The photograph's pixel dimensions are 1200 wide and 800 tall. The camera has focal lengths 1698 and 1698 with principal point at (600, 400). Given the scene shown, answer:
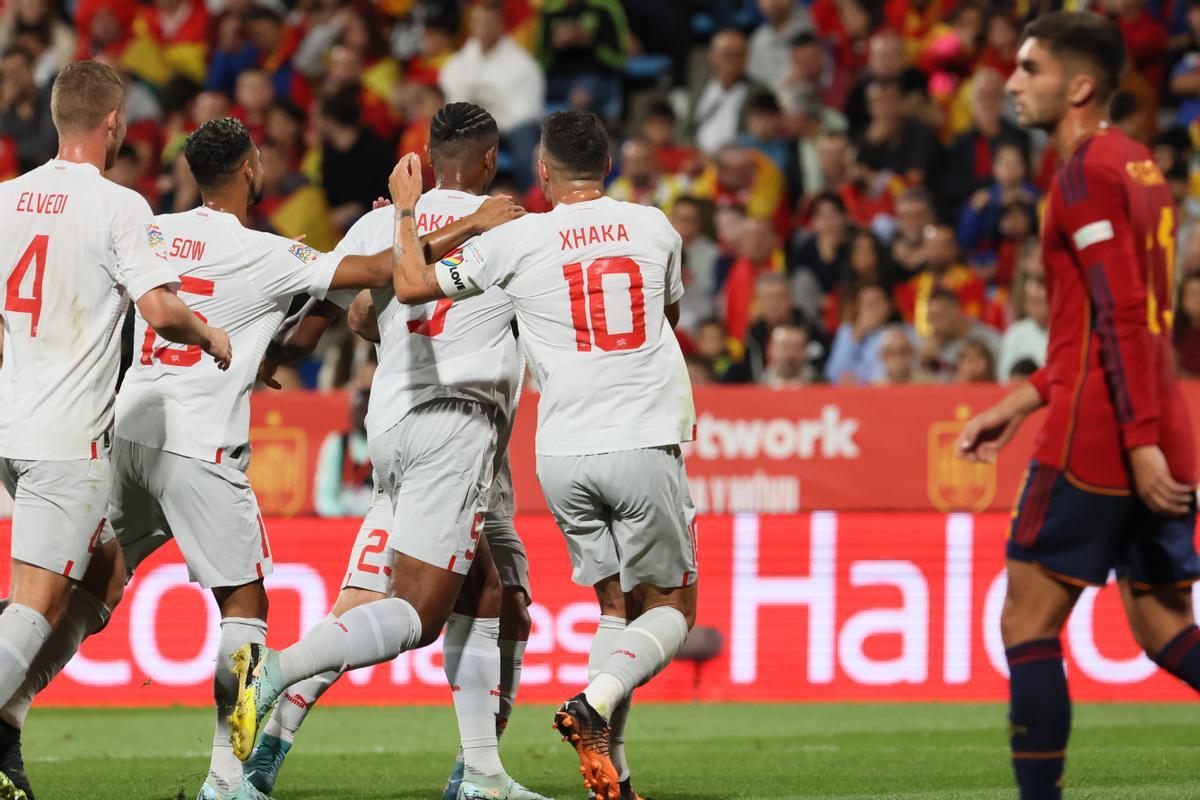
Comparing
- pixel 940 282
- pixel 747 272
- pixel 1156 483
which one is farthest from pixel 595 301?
pixel 747 272

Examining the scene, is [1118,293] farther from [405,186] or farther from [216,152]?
[216,152]

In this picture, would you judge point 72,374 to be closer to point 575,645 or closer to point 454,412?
point 454,412

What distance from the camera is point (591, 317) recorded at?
6.29 metres

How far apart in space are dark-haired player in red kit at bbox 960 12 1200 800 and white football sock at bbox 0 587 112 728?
11.9 feet

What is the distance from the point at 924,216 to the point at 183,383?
960cm

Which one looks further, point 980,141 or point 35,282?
point 980,141

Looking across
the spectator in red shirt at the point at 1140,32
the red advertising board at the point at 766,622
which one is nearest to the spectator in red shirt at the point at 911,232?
the spectator in red shirt at the point at 1140,32

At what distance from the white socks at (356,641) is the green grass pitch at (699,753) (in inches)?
48.7

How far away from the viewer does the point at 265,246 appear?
21.5 feet

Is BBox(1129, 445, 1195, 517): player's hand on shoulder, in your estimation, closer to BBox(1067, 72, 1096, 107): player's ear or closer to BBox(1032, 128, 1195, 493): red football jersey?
BBox(1032, 128, 1195, 493): red football jersey

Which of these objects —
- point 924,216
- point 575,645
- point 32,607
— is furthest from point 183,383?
point 924,216

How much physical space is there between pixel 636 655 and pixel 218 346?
1862 millimetres

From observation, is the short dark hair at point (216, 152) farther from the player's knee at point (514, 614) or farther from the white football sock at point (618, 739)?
the white football sock at point (618, 739)

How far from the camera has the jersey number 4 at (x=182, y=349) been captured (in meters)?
6.54
